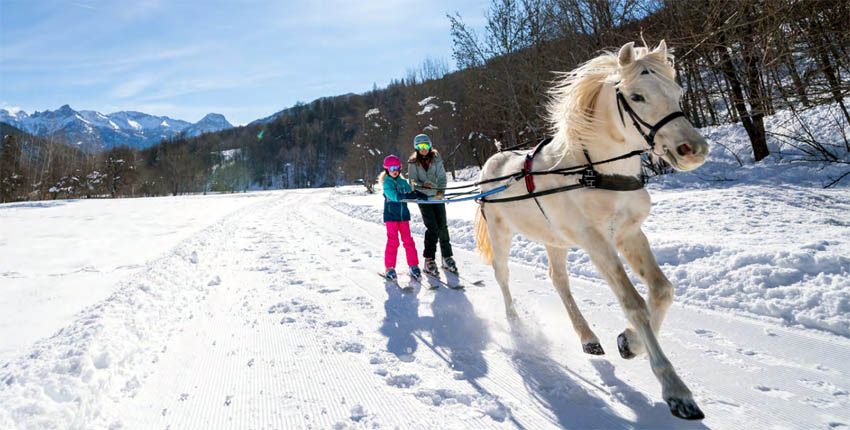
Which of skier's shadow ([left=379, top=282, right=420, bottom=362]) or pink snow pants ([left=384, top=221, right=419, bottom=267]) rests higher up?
pink snow pants ([left=384, top=221, right=419, bottom=267])

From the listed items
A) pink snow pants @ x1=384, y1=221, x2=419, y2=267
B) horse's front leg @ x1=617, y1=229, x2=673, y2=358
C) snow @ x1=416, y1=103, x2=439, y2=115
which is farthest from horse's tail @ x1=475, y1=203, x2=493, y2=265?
snow @ x1=416, y1=103, x2=439, y2=115

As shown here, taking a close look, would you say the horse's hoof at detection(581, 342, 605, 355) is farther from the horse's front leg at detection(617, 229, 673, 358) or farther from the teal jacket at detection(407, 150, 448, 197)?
the teal jacket at detection(407, 150, 448, 197)

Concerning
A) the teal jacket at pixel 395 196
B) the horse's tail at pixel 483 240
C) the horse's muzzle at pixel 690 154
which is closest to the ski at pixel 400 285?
the teal jacket at pixel 395 196

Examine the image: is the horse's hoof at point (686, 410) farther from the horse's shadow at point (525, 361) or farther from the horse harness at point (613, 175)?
the horse harness at point (613, 175)

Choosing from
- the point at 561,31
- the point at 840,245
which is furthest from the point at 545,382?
the point at 561,31

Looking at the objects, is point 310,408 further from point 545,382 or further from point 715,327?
point 715,327

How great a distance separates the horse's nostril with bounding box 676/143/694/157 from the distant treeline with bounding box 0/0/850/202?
1602 mm

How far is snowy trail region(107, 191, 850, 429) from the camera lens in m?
2.05

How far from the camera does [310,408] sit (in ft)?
7.16

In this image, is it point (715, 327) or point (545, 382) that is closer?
point (545, 382)

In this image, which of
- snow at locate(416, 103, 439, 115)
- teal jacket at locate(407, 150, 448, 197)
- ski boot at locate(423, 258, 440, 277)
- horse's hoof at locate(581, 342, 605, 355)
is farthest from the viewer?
snow at locate(416, 103, 439, 115)

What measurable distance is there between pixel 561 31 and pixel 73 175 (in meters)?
64.6

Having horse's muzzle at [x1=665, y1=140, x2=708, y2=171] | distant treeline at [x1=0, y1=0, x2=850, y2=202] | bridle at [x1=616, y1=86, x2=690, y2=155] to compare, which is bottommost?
horse's muzzle at [x1=665, y1=140, x2=708, y2=171]

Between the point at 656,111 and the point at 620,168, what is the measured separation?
1.54ft
